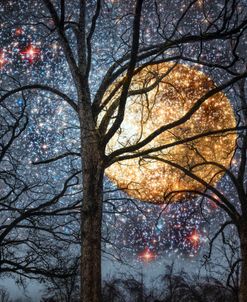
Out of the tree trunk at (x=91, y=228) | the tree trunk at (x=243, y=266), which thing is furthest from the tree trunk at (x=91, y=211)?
the tree trunk at (x=243, y=266)

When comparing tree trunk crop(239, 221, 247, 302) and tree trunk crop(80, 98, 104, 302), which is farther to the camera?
tree trunk crop(239, 221, 247, 302)

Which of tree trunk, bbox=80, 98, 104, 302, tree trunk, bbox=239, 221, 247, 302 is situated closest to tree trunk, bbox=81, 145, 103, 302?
tree trunk, bbox=80, 98, 104, 302

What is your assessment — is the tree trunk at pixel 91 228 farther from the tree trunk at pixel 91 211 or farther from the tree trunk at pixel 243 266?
the tree trunk at pixel 243 266

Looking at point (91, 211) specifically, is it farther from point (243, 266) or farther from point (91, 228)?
point (243, 266)

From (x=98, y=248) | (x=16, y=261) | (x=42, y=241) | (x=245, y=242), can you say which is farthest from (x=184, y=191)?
(x=98, y=248)

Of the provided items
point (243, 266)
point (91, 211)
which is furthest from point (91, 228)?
point (243, 266)

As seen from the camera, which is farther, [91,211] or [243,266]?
[243,266]

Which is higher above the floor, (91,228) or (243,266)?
(243,266)

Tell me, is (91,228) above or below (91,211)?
below

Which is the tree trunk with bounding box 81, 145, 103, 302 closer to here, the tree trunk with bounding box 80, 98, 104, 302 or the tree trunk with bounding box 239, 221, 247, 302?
the tree trunk with bounding box 80, 98, 104, 302

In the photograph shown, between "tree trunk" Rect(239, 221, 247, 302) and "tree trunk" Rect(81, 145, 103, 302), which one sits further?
"tree trunk" Rect(239, 221, 247, 302)

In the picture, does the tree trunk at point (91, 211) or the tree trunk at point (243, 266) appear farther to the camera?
the tree trunk at point (243, 266)
